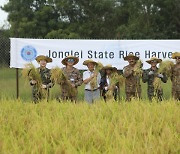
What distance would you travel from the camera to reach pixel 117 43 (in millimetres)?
9930

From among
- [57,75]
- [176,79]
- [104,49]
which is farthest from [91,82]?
[104,49]

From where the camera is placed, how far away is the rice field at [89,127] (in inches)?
124

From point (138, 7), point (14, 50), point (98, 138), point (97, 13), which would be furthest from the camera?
point (97, 13)

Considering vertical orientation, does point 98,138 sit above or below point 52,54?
below

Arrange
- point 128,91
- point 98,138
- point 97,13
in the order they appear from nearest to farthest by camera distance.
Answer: point 98,138
point 128,91
point 97,13

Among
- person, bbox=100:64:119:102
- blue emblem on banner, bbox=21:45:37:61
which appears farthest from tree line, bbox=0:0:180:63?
person, bbox=100:64:119:102

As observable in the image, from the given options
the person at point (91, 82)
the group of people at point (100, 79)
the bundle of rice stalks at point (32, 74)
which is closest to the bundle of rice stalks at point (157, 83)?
the group of people at point (100, 79)

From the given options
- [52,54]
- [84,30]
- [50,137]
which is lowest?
[50,137]

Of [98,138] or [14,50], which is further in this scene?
[14,50]

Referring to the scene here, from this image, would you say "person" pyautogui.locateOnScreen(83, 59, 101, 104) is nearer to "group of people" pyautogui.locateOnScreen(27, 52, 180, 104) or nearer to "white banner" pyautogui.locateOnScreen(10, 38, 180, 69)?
"group of people" pyautogui.locateOnScreen(27, 52, 180, 104)

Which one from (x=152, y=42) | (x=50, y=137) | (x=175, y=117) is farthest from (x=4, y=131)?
(x=152, y=42)

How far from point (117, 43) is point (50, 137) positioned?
21.8 feet

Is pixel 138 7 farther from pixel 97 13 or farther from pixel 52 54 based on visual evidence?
pixel 52 54

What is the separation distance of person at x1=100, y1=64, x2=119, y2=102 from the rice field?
2.38m
